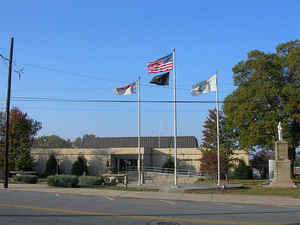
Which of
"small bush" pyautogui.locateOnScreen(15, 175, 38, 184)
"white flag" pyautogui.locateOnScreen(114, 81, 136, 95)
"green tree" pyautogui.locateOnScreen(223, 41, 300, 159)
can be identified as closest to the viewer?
"white flag" pyautogui.locateOnScreen(114, 81, 136, 95)

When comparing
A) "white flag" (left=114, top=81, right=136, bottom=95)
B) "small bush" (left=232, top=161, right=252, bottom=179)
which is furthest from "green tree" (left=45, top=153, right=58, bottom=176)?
"small bush" (left=232, top=161, right=252, bottom=179)

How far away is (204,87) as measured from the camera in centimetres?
2620

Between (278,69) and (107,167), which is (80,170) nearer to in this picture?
(107,167)

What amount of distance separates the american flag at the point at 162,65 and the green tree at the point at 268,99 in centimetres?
1295

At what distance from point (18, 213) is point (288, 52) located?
104 feet

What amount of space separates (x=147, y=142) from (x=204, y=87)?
124 ft

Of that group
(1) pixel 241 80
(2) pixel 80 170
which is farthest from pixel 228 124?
(2) pixel 80 170

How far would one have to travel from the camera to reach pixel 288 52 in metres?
35.8

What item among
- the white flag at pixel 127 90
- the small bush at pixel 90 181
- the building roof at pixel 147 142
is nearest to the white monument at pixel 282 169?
the white flag at pixel 127 90

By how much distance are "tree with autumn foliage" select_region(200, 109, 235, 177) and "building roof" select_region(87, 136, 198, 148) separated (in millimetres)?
15514

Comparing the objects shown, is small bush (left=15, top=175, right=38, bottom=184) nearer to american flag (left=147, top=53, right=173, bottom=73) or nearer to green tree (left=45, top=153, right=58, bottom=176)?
american flag (left=147, top=53, right=173, bottom=73)

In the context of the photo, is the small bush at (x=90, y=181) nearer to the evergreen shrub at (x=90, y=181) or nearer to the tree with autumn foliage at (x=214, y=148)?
the evergreen shrub at (x=90, y=181)

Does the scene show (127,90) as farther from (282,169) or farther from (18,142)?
(18,142)

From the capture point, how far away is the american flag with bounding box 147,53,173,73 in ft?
79.9
